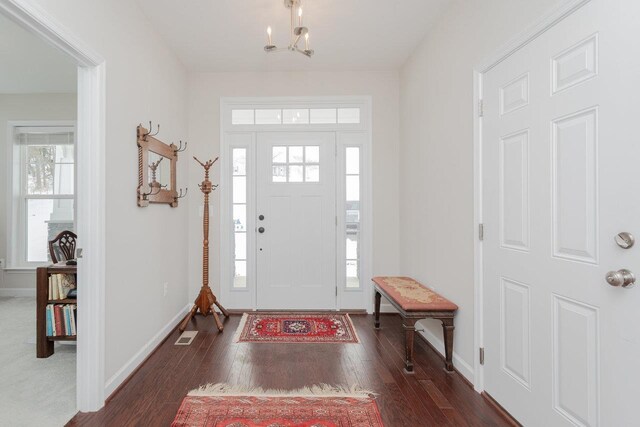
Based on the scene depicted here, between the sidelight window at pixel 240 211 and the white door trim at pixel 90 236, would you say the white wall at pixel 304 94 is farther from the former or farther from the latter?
the white door trim at pixel 90 236

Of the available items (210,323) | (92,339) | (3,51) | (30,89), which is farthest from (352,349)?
(30,89)

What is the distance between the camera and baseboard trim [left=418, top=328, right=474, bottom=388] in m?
2.31

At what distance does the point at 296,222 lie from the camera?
3857 mm

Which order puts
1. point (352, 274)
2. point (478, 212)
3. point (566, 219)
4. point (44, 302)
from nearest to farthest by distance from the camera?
1. point (566, 219)
2. point (478, 212)
3. point (44, 302)
4. point (352, 274)

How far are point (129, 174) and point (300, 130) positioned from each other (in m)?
1.97

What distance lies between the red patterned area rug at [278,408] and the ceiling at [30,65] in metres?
2.89

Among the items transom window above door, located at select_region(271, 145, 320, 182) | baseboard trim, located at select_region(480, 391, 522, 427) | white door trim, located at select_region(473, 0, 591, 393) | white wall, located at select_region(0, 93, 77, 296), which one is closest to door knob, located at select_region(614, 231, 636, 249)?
white door trim, located at select_region(473, 0, 591, 393)

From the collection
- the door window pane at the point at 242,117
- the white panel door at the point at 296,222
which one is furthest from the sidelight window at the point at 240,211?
the door window pane at the point at 242,117

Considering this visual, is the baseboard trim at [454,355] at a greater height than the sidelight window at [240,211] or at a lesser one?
lesser

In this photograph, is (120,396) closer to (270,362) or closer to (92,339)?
(92,339)

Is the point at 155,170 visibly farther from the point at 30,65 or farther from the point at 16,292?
the point at 16,292

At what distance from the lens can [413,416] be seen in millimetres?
1913

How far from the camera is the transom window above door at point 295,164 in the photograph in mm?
3869

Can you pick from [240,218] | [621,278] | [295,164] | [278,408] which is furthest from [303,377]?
[295,164]
